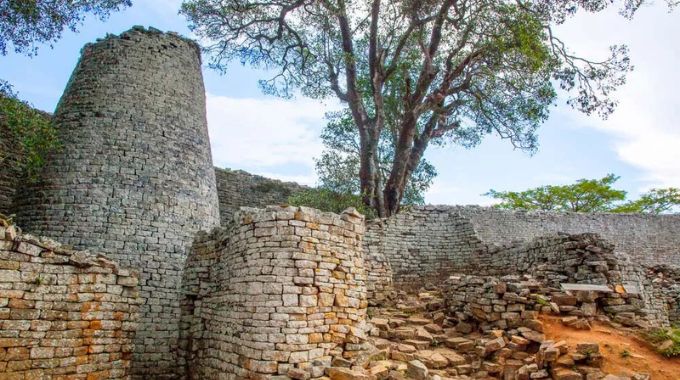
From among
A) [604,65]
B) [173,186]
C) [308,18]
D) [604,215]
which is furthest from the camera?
[604,215]

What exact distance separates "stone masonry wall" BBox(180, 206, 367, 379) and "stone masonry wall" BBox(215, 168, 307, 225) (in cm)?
828

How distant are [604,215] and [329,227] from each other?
60.4 feet

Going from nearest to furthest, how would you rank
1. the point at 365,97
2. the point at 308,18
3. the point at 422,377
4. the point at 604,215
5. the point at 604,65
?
the point at 422,377
the point at 604,65
the point at 308,18
the point at 365,97
the point at 604,215

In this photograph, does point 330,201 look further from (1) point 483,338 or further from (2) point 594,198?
(2) point 594,198

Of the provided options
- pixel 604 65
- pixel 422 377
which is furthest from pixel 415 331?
pixel 604 65

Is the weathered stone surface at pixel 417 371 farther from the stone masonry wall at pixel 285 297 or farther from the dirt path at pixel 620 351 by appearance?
the dirt path at pixel 620 351

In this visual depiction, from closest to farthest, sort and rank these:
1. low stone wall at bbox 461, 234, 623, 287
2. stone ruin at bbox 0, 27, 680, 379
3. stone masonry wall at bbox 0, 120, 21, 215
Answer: stone ruin at bbox 0, 27, 680, 379
low stone wall at bbox 461, 234, 623, 287
stone masonry wall at bbox 0, 120, 21, 215

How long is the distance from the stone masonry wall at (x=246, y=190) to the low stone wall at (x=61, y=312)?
8.05 metres

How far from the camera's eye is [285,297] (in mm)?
6207

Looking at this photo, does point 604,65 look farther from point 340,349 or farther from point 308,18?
point 340,349

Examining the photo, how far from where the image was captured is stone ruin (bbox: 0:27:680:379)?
244 inches

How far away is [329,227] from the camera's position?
22.4ft

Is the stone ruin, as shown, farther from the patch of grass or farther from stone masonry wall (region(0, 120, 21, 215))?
the patch of grass

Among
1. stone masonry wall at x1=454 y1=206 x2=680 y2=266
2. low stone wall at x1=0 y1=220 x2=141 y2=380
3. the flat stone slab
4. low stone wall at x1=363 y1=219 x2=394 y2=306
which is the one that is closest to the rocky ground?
the flat stone slab
